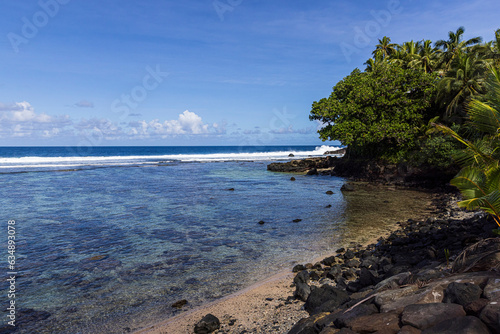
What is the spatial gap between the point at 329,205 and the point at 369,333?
605 inches

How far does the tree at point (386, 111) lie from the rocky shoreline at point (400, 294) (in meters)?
19.9

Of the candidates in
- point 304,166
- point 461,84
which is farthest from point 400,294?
point 304,166

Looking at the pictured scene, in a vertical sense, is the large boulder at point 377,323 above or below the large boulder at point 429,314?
below

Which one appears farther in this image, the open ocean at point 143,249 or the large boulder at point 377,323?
the open ocean at point 143,249

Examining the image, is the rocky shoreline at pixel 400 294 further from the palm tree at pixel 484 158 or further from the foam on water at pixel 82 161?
the foam on water at pixel 82 161

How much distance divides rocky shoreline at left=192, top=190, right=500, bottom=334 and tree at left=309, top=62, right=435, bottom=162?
65.2 feet

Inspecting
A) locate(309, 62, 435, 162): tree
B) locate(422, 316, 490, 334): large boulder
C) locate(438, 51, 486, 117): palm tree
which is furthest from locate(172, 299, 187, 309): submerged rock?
locate(438, 51, 486, 117): palm tree

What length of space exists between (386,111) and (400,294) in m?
29.0

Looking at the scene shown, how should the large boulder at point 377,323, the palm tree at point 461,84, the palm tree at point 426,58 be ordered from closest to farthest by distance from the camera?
the large boulder at point 377,323, the palm tree at point 461,84, the palm tree at point 426,58

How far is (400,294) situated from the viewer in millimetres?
5047

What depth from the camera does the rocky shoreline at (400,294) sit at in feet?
13.2

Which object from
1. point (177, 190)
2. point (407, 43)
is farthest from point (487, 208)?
point (407, 43)

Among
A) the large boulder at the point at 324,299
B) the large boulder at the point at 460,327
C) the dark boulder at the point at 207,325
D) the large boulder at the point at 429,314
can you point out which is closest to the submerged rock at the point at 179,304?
the dark boulder at the point at 207,325

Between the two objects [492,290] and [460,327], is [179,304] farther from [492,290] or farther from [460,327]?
[492,290]
